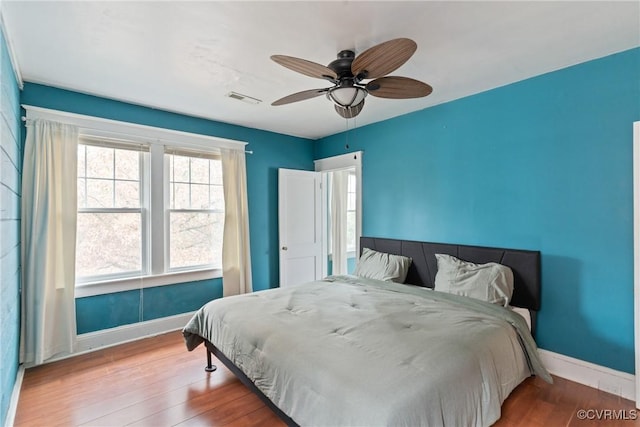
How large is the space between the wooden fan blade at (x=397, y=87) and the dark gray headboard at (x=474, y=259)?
1669mm

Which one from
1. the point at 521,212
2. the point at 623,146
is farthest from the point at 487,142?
the point at 623,146

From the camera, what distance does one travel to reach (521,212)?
9.14 ft

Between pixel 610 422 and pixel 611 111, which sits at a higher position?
pixel 611 111

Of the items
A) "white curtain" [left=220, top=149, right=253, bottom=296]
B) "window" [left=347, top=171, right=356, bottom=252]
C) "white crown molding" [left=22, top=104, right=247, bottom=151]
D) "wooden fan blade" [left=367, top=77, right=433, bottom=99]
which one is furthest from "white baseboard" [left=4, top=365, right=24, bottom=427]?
"window" [left=347, top=171, right=356, bottom=252]

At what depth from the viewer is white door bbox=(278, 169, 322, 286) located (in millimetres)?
4426

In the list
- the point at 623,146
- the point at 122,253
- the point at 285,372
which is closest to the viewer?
the point at 285,372

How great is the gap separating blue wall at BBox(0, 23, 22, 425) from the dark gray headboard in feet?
10.8

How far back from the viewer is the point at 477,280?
2.65 m

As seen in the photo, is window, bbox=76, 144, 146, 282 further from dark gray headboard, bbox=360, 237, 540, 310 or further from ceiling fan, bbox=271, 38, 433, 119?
dark gray headboard, bbox=360, 237, 540, 310

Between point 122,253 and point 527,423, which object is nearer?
point 527,423

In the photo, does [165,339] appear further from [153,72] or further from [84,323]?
[153,72]

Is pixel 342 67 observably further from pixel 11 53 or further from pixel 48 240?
pixel 48 240

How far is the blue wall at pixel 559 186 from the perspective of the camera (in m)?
2.30

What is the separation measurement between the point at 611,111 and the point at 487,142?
35.0 inches
